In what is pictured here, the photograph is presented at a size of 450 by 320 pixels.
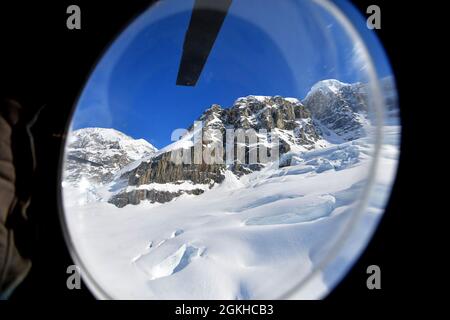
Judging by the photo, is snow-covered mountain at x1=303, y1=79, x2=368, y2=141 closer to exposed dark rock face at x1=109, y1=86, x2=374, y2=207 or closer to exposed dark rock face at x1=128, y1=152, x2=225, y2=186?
exposed dark rock face at x1=109, y1=86, x2=374, y2=207

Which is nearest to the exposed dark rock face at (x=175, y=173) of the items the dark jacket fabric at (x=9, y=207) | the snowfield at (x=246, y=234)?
the snowfield at (x=246, y=234)

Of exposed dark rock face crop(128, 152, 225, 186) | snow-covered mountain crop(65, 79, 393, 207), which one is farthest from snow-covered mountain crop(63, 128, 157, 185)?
exposed dark rock face crop(128, 152, 225, 186)

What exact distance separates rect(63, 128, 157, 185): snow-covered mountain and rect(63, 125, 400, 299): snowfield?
0.09m

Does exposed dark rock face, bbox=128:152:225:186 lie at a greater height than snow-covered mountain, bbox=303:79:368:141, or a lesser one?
lesser

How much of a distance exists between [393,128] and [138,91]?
1.46 meters

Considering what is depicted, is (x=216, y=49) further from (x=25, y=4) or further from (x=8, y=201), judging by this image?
(x=8, y=201)

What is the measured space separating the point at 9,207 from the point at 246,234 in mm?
5492

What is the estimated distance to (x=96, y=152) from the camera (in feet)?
5.58

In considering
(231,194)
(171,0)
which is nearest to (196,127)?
(171,0)

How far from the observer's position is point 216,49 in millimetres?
2264

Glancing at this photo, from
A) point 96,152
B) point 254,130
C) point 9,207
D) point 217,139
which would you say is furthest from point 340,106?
point 217,139

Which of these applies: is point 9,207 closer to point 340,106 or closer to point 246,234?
point 340,106

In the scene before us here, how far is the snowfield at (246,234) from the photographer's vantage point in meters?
1.09

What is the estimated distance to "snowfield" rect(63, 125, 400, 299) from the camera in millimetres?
1094
